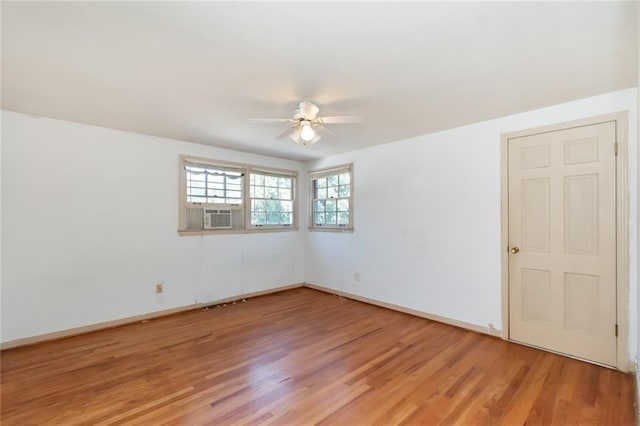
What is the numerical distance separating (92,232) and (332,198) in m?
3.40

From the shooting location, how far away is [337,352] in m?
2.89

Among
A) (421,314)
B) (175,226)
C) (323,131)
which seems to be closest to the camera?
(323,131)

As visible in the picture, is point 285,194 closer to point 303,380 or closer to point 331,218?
point 331,218

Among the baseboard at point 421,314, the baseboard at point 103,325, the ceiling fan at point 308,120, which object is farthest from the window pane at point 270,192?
the ceiling fan at point 308,120

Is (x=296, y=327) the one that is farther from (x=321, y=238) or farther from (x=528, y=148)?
(x=528, y=148)

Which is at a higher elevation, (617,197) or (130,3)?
(130,3)

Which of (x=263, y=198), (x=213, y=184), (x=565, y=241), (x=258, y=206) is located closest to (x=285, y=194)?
(x=263, y=198)

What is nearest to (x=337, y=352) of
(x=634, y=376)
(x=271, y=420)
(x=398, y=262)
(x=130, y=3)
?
(x=271, y=420)

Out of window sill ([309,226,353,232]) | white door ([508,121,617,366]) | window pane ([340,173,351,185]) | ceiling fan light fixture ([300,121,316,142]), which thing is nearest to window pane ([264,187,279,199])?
window sill ([309,226,353,232])

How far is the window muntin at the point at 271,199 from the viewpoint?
16.6 feet

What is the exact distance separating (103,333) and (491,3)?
456 centimetres

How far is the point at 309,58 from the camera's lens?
2031 mm

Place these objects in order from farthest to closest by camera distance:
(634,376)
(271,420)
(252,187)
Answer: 1. (252,187)
2. (634,376)
3. (271,420)

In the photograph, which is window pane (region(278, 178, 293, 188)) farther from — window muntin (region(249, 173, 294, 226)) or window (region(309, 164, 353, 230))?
window (region(309, 164, 353, 230))
